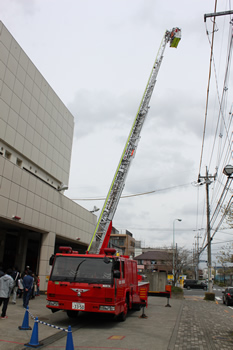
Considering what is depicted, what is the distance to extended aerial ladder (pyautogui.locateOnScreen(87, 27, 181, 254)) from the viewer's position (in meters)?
15.6

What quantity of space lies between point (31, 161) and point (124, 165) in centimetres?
720

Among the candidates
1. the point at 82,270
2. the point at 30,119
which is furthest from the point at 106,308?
the point at 30,119

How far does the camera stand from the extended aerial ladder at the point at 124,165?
1563 centimetres

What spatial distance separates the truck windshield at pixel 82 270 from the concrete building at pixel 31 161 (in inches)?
253

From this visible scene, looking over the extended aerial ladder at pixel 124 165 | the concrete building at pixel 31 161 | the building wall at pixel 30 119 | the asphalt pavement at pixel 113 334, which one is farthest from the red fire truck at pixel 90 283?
the building wall at pixel 30 119

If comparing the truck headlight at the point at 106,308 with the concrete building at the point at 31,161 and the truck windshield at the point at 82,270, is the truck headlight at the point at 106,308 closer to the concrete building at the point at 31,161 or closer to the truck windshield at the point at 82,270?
the truck windshield at the point at 82,270

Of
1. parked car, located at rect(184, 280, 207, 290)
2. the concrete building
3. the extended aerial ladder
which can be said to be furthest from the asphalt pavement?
parked car, located at rect(184, 280, 207, 290)

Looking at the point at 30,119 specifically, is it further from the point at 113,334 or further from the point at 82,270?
the point at 113,334

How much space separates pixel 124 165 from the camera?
1727 cm

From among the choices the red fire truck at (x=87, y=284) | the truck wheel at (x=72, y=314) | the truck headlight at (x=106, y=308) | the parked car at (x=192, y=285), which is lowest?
the parked car at (x=192, y=285)

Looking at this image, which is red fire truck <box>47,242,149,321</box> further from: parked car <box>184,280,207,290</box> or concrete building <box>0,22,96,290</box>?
parked car <box>184,280,207,290</box>

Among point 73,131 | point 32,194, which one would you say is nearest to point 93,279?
point 32,194

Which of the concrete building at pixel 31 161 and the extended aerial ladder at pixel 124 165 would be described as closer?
the extended aerial ladder at pixel 124 165

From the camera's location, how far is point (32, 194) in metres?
18.2
